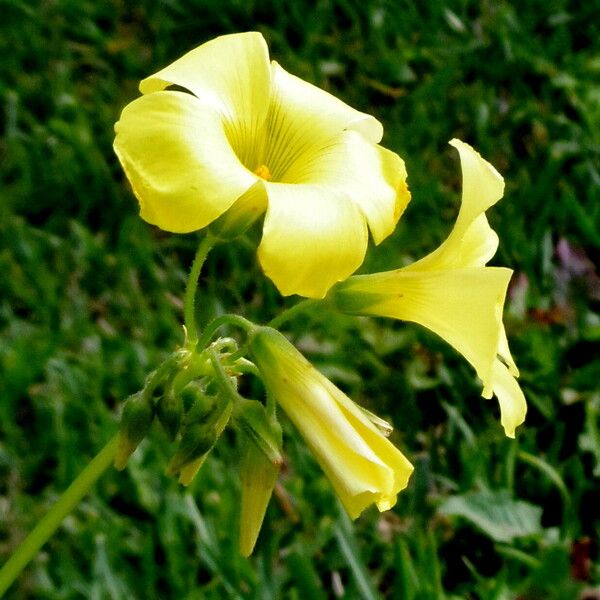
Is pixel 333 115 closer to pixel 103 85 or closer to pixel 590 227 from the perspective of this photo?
pixel 590 227

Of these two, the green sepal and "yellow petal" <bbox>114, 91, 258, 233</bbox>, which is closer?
"yellow petal" <bbox>114, 91, 258, 233</bbox>

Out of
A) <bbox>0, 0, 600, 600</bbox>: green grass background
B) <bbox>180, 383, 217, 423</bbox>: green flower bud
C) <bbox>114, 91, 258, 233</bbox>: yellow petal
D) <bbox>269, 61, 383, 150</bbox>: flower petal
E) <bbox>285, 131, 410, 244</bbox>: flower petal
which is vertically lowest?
<bbox>0, 0, 600, 600</bbox>: green grass background

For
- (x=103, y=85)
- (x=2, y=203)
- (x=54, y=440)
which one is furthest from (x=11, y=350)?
(x=103, y=85)

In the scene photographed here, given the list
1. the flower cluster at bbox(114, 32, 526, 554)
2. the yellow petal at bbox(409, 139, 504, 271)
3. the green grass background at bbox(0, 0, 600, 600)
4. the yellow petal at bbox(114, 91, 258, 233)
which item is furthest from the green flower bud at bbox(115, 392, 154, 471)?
the green grass background at bbox(0, 0, 600, 600)

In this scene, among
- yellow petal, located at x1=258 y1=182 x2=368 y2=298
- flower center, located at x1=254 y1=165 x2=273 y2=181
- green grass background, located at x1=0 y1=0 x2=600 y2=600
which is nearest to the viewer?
yellow petal, located at x1=258 y1=182 x2=368 y2=298

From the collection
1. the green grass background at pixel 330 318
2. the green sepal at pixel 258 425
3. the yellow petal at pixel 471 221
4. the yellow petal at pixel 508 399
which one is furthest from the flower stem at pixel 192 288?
the green grass background at pixel 330 318

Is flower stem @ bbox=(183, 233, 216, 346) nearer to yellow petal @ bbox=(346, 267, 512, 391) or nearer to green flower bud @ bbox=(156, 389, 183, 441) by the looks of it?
green flower bud @ bbox=(156, 389, 183, 441)

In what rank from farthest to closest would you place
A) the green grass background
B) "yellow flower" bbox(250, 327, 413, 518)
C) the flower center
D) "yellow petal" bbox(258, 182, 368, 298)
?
the green grass background
the flower center
"yellow flower" bbox(250, 327, 413, 518)
"yellow petal" bbox(258, 182, 368, 298)
